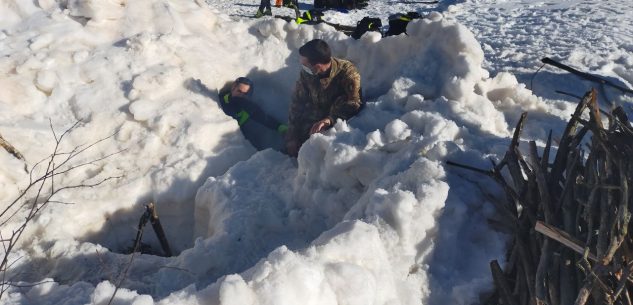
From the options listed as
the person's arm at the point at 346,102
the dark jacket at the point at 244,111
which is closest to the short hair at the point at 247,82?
the dark jacket at the point at 244,111

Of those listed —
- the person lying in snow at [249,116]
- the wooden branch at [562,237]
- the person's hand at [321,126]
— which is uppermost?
the wooden branch at [562,237]

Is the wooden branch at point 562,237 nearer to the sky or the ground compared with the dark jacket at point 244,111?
nearer to the sky

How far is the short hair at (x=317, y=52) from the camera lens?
14.5 feet

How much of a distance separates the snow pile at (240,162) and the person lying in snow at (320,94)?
0.74ft

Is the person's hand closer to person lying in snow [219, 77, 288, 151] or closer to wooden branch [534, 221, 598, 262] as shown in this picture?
person lying in snow [219, 77, 288, 151]

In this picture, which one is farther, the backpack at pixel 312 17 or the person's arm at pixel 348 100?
the backpack at pixel 312 17

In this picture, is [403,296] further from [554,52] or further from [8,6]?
[554,52]

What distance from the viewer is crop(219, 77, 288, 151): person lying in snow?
17.5 feet

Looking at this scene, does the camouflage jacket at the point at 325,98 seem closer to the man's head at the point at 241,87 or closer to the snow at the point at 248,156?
the snow at the point at 248,156

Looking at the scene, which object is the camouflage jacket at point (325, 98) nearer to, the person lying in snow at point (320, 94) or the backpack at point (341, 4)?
the person lying in snow at point (320, 94)

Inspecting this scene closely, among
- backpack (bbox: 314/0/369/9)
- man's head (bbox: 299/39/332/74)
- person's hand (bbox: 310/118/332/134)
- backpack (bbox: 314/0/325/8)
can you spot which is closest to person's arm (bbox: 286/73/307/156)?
man's head (bbox: 299/39/332/74)

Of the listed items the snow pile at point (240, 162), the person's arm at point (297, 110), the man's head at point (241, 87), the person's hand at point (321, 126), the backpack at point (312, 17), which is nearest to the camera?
the snow pile at point (240, 162)

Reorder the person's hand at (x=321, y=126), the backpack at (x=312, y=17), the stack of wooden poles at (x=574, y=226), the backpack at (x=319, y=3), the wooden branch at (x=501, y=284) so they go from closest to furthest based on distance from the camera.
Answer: the stack of wooden poles at (x=574, y=226) → the wooden branch at (x=501, y=284) → the person's hand at (x=321, y=126) → the backpack at (x=312, y=17) → the backpack at (x=319, y=3)

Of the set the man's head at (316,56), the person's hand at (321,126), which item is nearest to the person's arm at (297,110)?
the man's head at (316,56)
